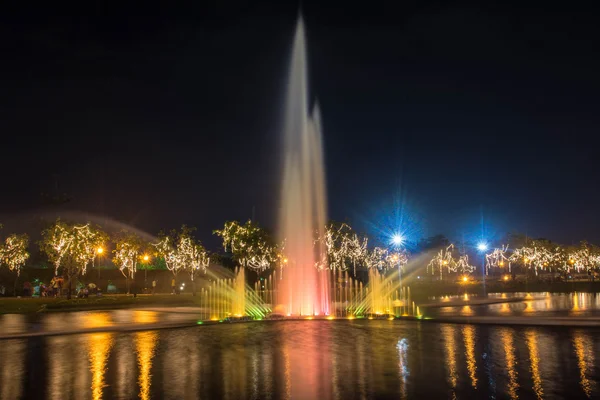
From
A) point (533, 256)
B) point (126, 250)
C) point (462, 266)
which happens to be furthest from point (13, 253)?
point (533, 256)

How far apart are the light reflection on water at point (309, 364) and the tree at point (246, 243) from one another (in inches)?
1738

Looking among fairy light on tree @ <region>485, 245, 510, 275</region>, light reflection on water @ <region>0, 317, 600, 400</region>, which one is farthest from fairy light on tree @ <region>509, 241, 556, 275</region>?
light reflection on water @ <region>0, 317, 600, 400</region>

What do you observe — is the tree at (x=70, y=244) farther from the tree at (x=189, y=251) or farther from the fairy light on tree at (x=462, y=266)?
the fairy light on tree at (x=462, y=266)

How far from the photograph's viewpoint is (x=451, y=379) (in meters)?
9.73

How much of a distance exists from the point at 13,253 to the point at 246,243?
25597 mm

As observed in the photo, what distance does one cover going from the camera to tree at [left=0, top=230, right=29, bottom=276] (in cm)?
5362

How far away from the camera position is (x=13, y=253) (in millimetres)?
54281

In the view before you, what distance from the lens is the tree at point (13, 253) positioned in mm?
53625

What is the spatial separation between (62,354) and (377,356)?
27.3ft

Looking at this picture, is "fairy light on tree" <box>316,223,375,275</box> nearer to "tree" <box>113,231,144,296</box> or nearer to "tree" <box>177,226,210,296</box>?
"tree" <box>177,226,210,296</box>

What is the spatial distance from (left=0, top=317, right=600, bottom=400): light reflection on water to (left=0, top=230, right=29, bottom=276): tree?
42.9 metres

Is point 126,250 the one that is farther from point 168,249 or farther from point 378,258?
point 378,258

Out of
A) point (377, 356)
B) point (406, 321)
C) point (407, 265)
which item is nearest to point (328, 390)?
point (377, 356)

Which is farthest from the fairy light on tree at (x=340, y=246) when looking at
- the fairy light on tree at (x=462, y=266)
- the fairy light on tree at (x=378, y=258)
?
the fairy light on tree at (x=462, y=266)
